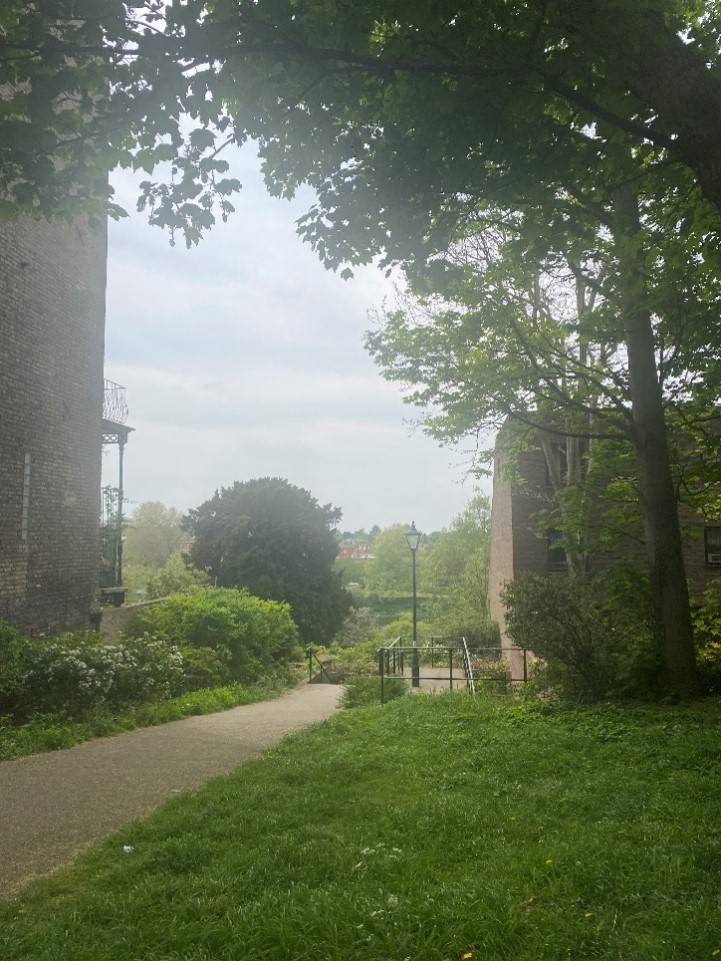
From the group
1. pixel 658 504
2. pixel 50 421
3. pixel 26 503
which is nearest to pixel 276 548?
pixel 50 421

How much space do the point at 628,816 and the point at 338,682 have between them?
1913 centimetres

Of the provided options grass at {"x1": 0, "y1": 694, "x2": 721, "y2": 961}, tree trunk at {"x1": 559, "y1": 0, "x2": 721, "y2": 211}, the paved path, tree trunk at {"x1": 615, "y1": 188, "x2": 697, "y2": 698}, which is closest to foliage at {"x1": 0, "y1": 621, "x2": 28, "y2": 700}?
the paved path

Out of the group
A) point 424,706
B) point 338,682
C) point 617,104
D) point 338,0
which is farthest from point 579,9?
point 338,682

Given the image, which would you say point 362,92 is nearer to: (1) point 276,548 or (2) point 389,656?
(2) point 389,656

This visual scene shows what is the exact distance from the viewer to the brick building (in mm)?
12891

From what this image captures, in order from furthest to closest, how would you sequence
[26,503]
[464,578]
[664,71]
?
[464,578] < [26,503] < [664,71]

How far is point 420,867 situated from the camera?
4.22m

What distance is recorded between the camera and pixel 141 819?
231 inches

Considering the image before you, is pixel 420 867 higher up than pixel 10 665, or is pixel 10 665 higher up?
pixel 10 665

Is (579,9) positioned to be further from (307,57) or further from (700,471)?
(700,471)

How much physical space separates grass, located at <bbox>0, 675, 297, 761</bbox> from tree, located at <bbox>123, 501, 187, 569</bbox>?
42781 millimetres

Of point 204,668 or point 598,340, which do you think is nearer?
point 598,340

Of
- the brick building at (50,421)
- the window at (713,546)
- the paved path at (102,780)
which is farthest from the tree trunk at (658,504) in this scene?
the window at (713,546)

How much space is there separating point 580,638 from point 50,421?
34.4 feet
